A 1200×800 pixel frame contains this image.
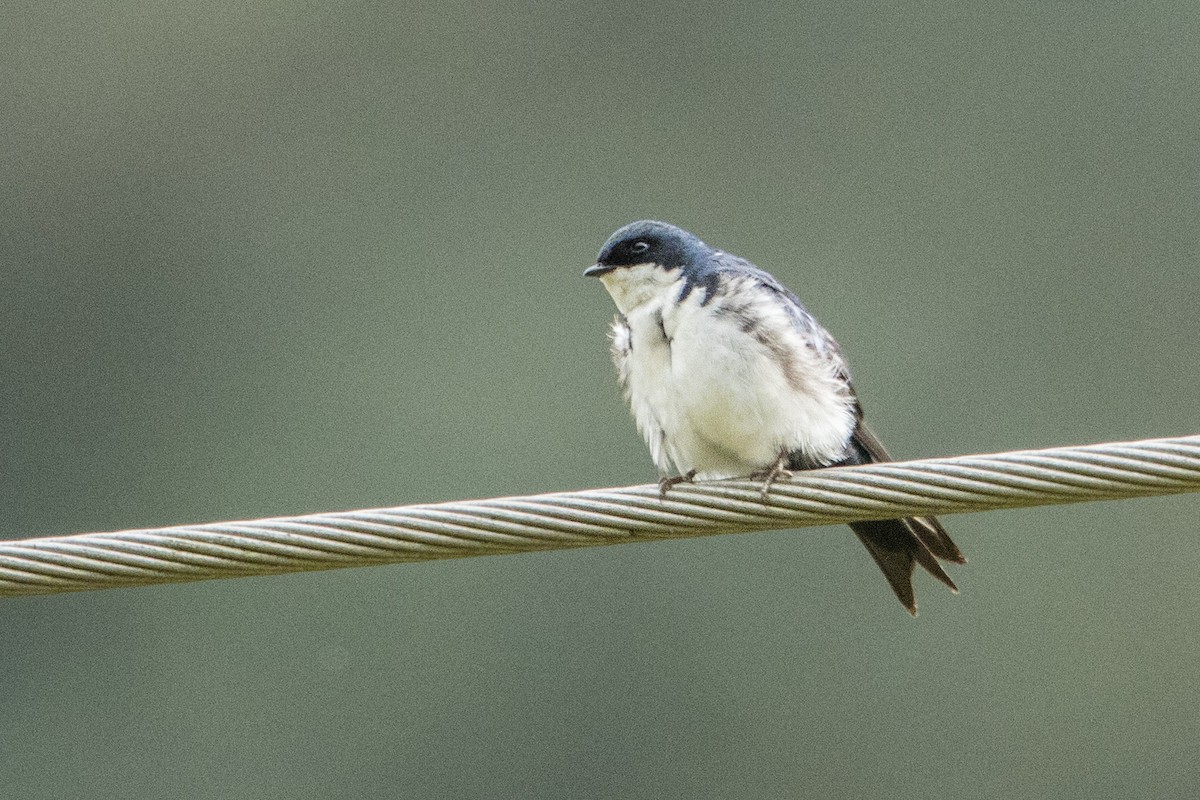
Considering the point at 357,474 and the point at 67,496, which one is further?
the point at 67,496

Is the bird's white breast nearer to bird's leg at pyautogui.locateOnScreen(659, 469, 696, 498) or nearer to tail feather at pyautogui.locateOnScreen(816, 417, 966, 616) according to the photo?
bird's leg at pyautogui.locateOnScreen(659, 469, 696, 498)

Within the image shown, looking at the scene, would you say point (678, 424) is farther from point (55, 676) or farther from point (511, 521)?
point (55, 676)

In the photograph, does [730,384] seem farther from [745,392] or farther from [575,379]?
[575,379]

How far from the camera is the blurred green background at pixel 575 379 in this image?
22.0m

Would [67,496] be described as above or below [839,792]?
above

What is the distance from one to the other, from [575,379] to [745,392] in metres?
19.7

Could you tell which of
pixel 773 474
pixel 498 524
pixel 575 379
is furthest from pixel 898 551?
pixel 575 379

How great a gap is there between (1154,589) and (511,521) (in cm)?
2054

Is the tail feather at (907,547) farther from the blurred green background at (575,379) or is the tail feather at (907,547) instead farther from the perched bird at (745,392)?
the blurred green background at (575,379)

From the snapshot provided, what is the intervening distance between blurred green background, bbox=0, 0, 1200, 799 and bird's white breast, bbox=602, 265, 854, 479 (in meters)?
15.0

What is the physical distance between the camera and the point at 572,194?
1299 inches

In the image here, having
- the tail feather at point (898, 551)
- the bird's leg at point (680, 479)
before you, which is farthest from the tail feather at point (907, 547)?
the bird's leg at point (680, 479)

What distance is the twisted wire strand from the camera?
13.6ft

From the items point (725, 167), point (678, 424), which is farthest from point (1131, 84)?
point (678, 424)
